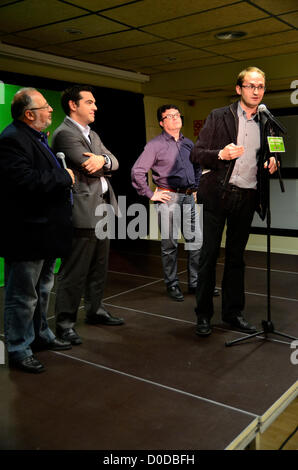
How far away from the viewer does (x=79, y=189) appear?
267 centimetres

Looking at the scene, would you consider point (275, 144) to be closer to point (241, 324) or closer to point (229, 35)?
point (241, 324)

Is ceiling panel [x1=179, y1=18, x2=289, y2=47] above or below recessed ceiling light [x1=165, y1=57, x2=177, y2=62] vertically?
below

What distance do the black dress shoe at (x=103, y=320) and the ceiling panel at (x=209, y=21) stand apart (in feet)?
8.27

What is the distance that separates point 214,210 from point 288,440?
4.24 feet

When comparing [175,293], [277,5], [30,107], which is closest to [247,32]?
[277,5]

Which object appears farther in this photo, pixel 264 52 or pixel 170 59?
pixel 170 59

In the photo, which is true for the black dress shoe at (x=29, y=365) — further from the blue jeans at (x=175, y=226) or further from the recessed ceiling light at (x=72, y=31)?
the recessed ceiling light at (x=72, y=31)

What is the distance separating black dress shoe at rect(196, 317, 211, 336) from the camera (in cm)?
285

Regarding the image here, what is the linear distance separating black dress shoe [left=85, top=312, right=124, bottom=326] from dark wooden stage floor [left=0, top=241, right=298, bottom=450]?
5 cm

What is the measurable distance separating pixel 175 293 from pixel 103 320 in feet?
2.66

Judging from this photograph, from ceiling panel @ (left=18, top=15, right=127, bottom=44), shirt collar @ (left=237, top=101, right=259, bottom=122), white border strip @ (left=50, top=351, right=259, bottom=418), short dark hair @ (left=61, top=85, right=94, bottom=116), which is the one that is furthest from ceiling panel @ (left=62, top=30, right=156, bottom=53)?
white border strip @ (left=50, top=351, right=259, bottom=418)

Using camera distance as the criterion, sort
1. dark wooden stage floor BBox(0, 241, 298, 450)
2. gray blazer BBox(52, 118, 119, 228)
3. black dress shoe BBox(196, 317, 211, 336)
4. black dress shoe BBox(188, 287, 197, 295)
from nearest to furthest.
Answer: dark wooden stage floor BBox(0, 241, 298, 450) → gray blazer BBox(52, 118, 119, 228) → black dress shoe BBox(196, 317, 211, 336) → black dress shoe BBox(188, 287, 197, 295)

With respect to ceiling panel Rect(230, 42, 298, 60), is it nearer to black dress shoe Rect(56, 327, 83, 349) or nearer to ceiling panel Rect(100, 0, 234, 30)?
ceiling panel Rect(100, 0, 234, 30)

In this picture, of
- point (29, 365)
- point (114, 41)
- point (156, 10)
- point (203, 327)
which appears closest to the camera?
point (29, 365)
